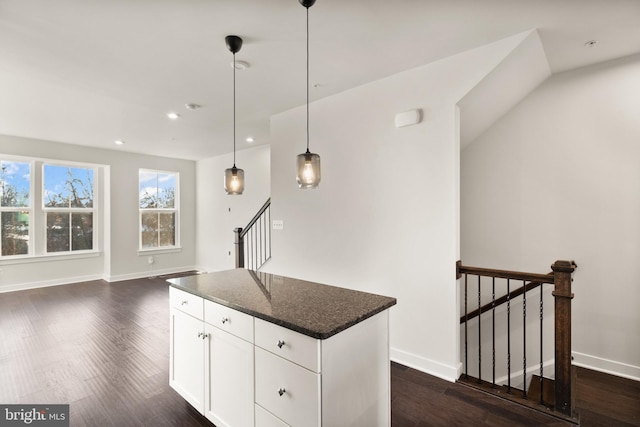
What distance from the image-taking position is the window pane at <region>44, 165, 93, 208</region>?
5742mm

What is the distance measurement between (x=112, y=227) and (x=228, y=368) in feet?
19.1

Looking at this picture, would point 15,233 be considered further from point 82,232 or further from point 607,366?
point 607,366

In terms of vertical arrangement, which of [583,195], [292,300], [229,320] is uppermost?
[583,195]

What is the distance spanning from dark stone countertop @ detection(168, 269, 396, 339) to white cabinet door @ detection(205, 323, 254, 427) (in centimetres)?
23

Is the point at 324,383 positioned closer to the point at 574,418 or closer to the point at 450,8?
the point at 574,418

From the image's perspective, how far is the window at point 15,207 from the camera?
17.3 ft

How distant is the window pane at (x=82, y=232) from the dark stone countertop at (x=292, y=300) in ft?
17.5

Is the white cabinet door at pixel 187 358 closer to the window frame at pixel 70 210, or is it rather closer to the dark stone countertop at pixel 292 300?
the dark stone countertop at pixel 292 300

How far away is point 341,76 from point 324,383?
8.72 ft

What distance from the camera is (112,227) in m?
6.24

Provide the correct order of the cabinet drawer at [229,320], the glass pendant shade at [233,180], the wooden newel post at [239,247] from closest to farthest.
Result: the cabinet drawer at [229,320] < the glass pendant shade at [233,180] < the wooden newel post at [239,247]

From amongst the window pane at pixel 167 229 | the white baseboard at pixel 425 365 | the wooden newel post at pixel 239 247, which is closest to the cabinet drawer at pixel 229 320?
the white baseboard at pixel 425 365

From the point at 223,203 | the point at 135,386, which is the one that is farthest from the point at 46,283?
the point at 135,386

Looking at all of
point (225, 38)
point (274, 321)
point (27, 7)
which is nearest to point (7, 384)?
point (274, 321)
